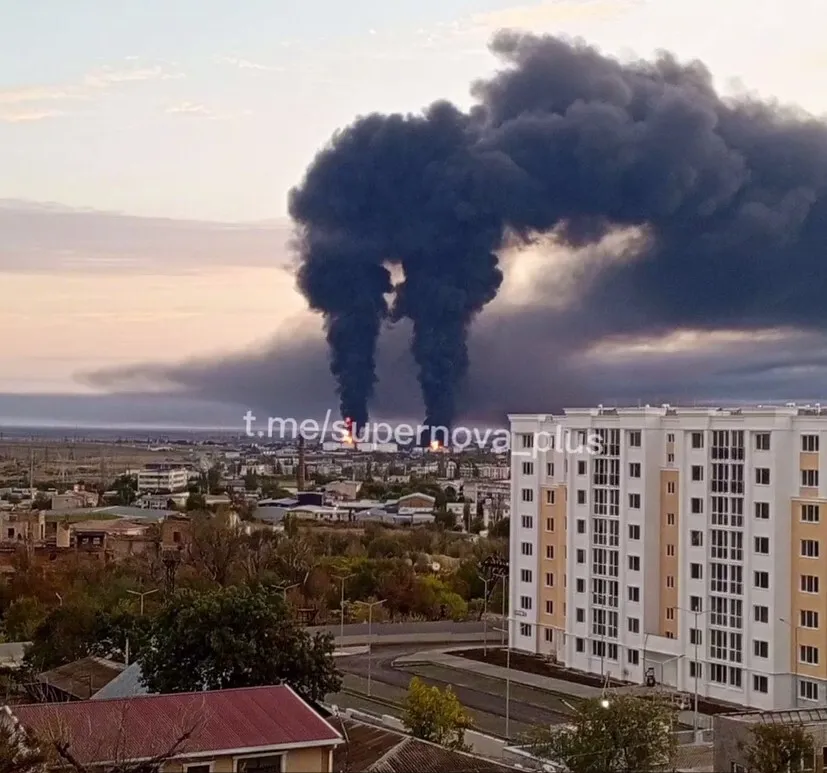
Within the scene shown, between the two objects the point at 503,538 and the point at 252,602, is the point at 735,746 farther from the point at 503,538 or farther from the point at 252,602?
the point at 503,538

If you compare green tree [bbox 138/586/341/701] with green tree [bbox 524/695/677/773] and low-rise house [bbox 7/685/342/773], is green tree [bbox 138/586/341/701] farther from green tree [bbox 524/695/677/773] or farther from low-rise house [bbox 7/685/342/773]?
green tree [bbox 524/695/677/773]

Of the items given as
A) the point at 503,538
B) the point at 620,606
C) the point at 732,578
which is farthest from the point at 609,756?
the point at 503,538

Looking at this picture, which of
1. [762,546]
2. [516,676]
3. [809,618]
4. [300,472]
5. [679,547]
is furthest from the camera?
[300,472]

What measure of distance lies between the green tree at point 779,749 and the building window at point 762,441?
6257 millimetres

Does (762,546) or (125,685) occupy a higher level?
(762,546)

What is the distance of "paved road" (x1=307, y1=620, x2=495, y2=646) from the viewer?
2008 centimetres

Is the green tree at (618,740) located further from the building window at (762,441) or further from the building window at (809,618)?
the building window at (762,441)

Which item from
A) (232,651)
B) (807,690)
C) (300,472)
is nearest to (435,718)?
(232,651)

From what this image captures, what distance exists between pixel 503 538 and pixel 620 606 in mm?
16372

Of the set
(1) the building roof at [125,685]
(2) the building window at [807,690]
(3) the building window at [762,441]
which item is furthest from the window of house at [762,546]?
(1) the building roof at [125,685]

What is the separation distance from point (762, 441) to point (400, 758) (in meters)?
7.77

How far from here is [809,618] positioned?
14344 mm

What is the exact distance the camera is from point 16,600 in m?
20.8

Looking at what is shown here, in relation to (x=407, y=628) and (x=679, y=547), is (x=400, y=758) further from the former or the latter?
(x=407, y=628)
